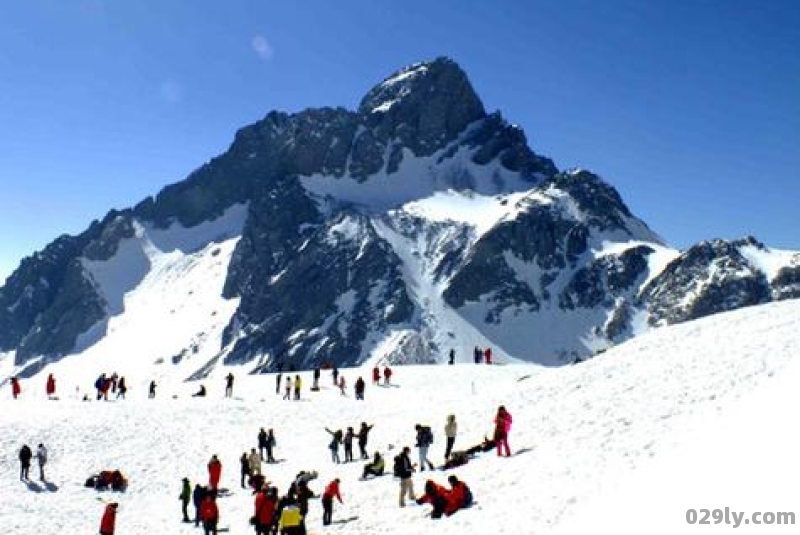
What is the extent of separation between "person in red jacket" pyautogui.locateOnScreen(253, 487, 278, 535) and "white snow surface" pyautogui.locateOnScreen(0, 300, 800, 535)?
2029 mm

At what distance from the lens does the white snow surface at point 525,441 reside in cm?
1998

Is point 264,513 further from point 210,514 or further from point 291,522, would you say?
point 210,514

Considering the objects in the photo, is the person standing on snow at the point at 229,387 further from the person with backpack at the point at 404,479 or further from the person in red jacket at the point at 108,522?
the person with backpack at the point at 404,479

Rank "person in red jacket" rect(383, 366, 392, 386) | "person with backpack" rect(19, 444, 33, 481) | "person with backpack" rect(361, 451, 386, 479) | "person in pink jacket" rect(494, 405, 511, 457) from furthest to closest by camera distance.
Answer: "person in red jacket" rect(383, 366, 392, 386), "person with backpack" rect(19, 444, 33, 481), "person with backpack" rect(361, 451, 386, 479), "person in pink jacket" rect(494, 405, 511, 457)

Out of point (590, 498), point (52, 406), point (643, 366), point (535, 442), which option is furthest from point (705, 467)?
point (52, 406)

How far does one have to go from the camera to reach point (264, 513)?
26000 mm

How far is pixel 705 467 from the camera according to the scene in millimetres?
20000

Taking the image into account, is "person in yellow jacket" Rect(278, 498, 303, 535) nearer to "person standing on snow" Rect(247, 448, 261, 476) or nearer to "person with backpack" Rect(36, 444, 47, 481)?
"person standing on snow" Rect(247, 448, 261, 476)

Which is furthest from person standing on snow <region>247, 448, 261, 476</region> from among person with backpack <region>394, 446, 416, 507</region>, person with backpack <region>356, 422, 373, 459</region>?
person with backpack <region>394, 446, 416, 507</region>

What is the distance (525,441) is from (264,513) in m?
11.0

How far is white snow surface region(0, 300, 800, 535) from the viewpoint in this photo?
787 inches

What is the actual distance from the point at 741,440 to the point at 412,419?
87.0 feet

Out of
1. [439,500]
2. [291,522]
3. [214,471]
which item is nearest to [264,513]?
[291,522]

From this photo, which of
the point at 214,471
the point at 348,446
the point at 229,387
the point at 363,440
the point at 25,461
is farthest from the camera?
the point at 229,387
